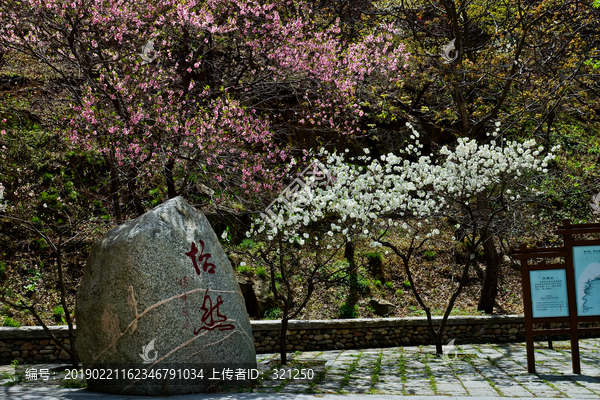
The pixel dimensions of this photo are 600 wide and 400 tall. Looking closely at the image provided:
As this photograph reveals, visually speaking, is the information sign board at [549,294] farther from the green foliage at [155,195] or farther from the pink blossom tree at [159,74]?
the green foliage at [155,195]

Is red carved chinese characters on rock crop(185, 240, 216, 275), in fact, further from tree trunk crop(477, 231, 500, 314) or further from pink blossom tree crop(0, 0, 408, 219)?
tree trunk crop(477, 231, 500, 314)

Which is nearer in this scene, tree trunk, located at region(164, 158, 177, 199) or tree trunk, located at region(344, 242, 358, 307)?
tree trunk, located at region(164, 158, 177, 199)

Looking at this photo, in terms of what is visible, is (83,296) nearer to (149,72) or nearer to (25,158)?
(149,72)

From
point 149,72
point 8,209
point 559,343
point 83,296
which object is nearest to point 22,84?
point 8,209

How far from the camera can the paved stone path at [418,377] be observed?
5.66 meters

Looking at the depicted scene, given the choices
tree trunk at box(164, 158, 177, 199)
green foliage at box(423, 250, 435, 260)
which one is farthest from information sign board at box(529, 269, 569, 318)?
green foliage at box(423, 250, 435, 260)

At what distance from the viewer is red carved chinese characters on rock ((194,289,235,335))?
5.82 meters

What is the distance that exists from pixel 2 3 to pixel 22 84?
6.60m

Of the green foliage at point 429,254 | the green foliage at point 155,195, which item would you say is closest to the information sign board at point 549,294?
the green foliage at point 429,254

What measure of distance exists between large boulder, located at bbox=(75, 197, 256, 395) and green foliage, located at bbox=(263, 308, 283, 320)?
13.4 feet

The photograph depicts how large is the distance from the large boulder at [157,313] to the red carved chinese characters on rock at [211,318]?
0.01 metres

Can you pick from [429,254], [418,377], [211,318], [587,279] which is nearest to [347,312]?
[418,377]

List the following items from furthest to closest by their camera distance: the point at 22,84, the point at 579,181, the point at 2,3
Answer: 1. the point at 22,84
2. the point at 579,181
3. the point at 2,3

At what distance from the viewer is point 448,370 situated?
7238 millimetres
